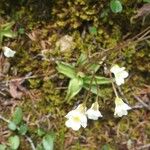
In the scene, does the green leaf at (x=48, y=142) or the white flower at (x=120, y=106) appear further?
the green leaf at (x=48, y=142)

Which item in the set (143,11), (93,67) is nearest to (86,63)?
(93,67)

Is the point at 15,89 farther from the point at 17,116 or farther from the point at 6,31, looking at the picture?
the point at 6,31

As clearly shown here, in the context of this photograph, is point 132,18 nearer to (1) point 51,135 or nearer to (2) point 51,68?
(2) point 51,68

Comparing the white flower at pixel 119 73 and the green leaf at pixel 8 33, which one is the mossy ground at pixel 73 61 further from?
the white flower at pixel 119 73

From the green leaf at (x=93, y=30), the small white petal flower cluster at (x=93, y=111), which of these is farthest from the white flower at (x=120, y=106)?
the green leaf at (x=93, y=30)

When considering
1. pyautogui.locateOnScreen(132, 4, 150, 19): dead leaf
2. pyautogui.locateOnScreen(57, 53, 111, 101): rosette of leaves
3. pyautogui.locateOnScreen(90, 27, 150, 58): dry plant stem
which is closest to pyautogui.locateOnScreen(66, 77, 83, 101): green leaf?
pyautogui.locateOnScreen(57, 53, 111, 101): rosette of leaves

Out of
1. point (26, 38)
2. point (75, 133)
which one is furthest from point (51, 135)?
point (26, 38)

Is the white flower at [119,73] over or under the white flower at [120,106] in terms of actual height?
over
